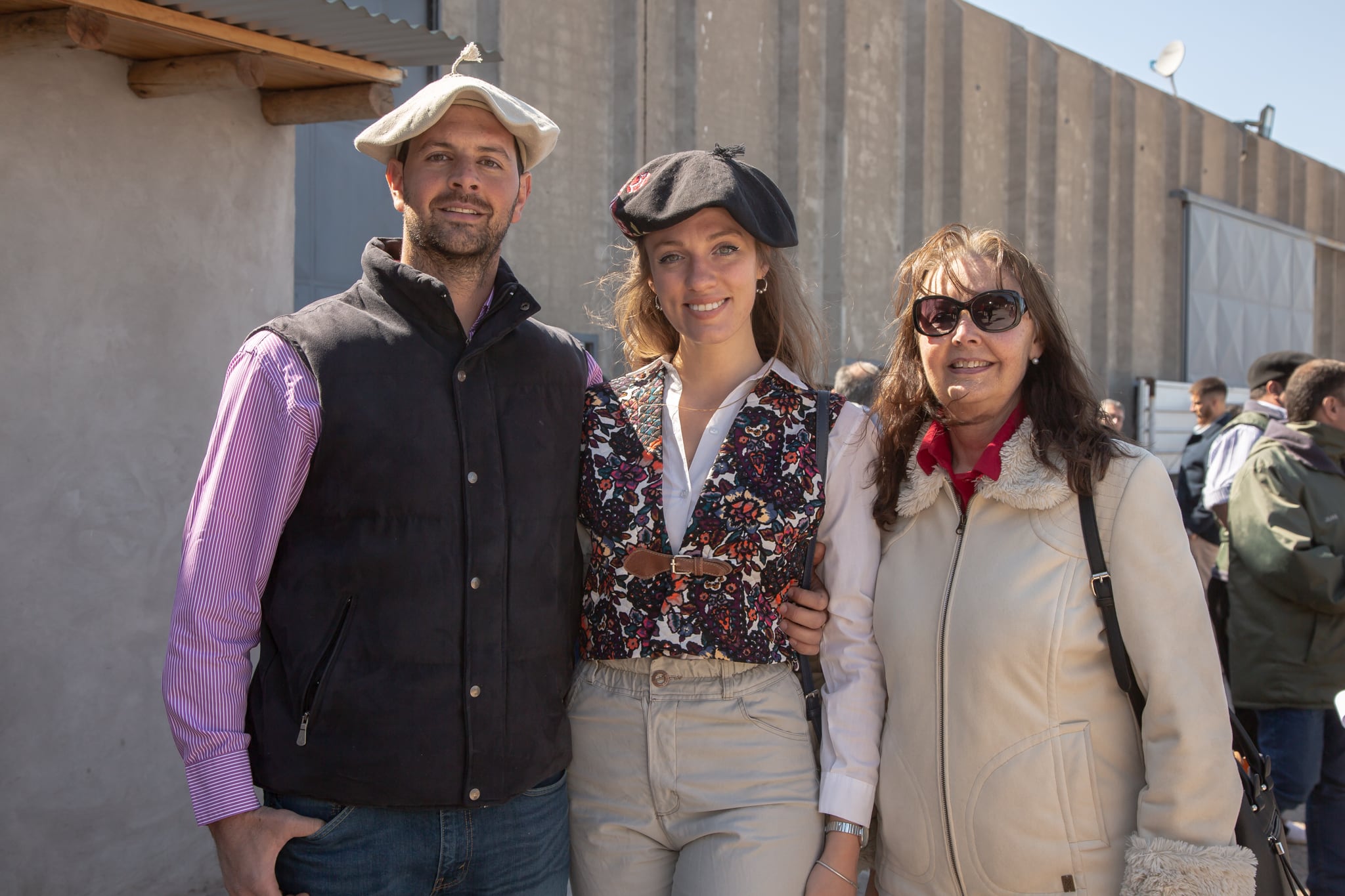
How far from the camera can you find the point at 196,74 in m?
3.72

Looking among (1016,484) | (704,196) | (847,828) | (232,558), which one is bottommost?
(847,828)

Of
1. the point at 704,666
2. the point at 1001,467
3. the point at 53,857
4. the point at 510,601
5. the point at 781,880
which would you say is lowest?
the point at 53,857

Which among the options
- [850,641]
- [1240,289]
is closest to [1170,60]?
[1240,289]

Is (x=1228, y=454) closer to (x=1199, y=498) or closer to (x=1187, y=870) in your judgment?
(x=1199, y=498)

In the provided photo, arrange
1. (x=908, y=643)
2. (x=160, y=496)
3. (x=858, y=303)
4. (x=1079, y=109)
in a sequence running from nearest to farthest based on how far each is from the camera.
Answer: (x=908, y=643) → (x=160, y=496) → (x=858, y=303) → (x=1079, y=109)

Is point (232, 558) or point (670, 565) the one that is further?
point (670, 565)

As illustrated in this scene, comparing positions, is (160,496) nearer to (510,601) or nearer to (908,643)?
(510,601)

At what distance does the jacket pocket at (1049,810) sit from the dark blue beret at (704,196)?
1224mm

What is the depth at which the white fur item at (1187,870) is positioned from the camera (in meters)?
2.05

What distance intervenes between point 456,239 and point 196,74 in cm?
188

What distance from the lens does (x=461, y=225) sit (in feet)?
7.93

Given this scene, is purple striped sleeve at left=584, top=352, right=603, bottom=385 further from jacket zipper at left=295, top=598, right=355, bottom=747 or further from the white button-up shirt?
the white button-up shirt

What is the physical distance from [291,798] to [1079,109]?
14.6 meters

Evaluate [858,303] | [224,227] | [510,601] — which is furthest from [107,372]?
[858,303]
